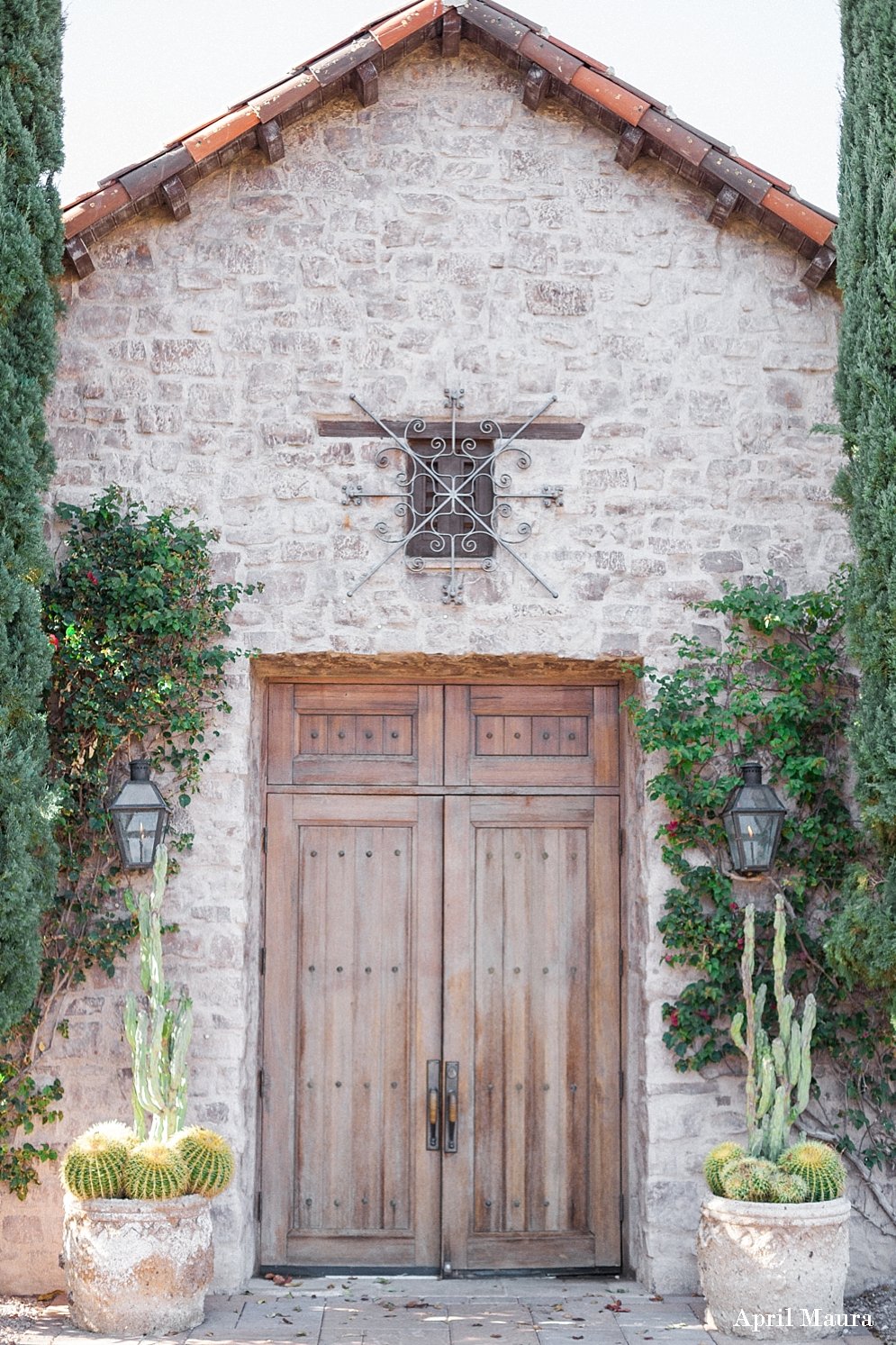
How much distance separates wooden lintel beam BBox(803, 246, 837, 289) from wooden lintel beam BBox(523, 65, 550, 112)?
1.38 meters

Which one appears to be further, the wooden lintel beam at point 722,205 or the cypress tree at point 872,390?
the wooden lintel beam at point 722,205

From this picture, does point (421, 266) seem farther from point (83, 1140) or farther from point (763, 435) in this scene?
point (83, 1140)

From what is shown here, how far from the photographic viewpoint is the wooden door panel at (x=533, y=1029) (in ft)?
17.4

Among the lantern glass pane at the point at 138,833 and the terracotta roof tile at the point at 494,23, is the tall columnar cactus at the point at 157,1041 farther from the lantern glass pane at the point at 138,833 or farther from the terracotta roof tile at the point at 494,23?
the terracotta roof tile at the point at 494,23

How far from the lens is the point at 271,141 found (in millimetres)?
5281

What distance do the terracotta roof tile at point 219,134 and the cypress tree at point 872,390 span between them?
245 cm

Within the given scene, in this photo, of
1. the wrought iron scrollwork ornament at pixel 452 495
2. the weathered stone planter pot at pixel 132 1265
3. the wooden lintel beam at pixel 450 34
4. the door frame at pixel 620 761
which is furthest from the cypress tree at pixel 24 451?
the wooden lintel beam at pixel 450 34

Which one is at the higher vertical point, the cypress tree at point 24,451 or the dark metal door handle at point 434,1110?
the cypress tree at point 24,451

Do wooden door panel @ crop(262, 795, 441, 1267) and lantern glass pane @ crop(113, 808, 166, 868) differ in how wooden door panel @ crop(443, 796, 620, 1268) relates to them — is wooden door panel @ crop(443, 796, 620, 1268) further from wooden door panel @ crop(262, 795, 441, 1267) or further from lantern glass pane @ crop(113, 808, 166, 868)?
lantern glass pane @ crop(113, 808, 166, 868)

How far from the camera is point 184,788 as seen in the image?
16.9 ft

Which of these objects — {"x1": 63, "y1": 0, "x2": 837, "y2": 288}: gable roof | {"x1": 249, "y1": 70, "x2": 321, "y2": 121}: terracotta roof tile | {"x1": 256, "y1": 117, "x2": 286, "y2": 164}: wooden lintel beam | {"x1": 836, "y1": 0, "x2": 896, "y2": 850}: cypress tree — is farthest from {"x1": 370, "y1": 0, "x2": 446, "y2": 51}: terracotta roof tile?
{"x1": 836, "y1": 0, "x2": 896, "y2": 850}: cypress tree

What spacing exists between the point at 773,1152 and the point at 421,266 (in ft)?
12.7

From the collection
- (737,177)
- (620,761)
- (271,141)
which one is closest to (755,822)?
(620,761)

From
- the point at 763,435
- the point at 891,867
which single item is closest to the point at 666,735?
the point at 891,867
